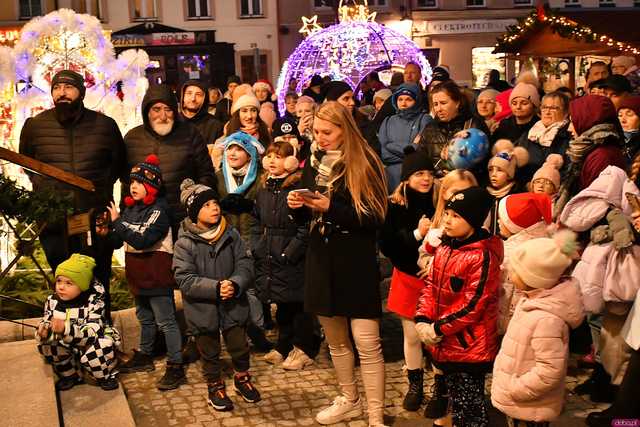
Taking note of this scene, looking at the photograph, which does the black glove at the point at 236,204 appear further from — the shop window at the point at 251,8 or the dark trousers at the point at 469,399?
the shop window at the point at 251,8

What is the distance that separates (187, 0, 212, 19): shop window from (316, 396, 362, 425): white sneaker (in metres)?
31.8

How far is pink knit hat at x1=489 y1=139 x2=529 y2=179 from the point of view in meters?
6.53

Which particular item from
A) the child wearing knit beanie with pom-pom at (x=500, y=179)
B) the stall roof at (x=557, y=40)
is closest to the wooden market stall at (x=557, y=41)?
the stall roof at (x=557, y=40)

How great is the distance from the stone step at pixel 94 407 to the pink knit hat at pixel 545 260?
2.98 metres

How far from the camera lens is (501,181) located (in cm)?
652

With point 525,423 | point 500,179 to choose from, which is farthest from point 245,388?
point 500,179

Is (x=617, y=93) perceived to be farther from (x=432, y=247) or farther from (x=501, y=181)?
(x=432, y=247)

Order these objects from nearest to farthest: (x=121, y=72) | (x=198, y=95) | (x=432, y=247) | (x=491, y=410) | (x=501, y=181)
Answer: (x=432, y=247) < (x=491, y=410) < (x=501, y=181) < (x=198, y=95) < (x=121, y=72)

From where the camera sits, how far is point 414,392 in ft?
20.3

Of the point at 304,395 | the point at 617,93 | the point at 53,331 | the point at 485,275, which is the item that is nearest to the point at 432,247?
the point at 485,275

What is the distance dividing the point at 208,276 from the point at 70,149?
1.98m

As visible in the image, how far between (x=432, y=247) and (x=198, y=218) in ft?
5.95

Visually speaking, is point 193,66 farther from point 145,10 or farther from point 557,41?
point 557,41

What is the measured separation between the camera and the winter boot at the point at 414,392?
20.2 ft
